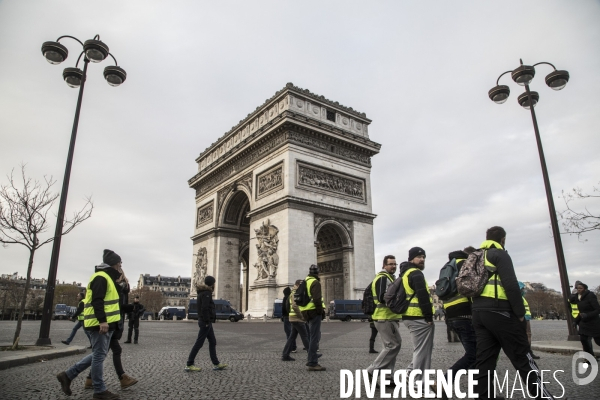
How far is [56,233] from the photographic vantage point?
1044cm

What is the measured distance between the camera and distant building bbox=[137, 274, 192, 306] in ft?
406

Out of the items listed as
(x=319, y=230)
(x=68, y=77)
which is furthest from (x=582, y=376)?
(x=319, y=230)

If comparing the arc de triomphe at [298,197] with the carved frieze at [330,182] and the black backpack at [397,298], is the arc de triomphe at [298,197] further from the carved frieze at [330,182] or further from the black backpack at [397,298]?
the black backpack at [397,298]

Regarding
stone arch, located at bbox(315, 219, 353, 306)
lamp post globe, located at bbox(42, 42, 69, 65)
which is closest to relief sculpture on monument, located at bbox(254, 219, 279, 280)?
stone arch, located at bbox(315, 219, 353, 306)

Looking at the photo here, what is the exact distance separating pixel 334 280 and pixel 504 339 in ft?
95.2

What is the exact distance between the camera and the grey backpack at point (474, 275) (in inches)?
162

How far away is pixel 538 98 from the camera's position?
13727 millimetres

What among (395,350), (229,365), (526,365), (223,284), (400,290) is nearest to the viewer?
(526,365)

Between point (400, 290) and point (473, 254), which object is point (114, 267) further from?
point (473, 254)

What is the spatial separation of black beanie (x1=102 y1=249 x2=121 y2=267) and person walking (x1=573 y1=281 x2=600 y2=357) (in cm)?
781

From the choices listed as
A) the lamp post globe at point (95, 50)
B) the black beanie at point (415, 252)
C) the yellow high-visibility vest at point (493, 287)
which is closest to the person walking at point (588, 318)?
the black beanie at point (415, 252)

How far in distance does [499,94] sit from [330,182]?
1924cm

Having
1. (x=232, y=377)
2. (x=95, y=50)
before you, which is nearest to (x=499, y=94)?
(x=232, y=377)

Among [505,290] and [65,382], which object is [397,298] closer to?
[505,290]
